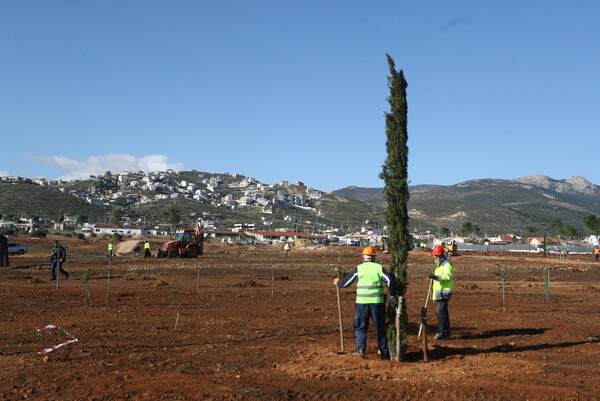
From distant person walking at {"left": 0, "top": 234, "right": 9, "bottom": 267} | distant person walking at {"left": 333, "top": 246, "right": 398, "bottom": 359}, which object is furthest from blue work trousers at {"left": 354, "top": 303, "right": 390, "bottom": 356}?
distant person walking at {"left": 0, "top": 234, "right": 9, "bottom": 267}

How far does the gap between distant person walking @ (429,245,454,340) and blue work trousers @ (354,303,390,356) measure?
2.43 m

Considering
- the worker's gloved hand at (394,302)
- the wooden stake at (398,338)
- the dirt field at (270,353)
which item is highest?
the worker's gloved hand at (394,302)

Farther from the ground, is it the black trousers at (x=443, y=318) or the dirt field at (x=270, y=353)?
the black trousers at (x=443, y=318)

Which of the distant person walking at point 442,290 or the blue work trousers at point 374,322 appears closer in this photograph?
the blue work trousers at point 374,322

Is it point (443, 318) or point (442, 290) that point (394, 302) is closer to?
point (443, 318)

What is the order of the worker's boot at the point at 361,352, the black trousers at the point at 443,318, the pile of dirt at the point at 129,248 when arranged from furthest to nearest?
1. the pile of dirt at the point at 129,248
2. the black trousers at the point at 443,318
3. the worker's boot at the point at 361,352

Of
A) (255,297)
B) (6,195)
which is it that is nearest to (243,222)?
(6,195)

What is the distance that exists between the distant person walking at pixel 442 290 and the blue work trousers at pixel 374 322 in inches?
95.8

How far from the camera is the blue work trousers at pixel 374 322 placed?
992 centimetres

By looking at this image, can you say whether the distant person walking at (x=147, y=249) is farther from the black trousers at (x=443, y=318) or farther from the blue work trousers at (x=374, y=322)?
the blue work trousers at (x=374, y=322)

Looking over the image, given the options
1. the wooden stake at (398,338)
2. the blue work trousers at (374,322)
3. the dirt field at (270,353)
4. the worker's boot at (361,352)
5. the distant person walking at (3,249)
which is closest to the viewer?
the dirt field at (270,353)

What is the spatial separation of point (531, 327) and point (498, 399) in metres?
6.90

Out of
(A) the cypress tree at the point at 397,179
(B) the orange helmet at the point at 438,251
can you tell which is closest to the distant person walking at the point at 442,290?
(B) the orange helmet at the point at 438,251

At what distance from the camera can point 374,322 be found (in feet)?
32.8
